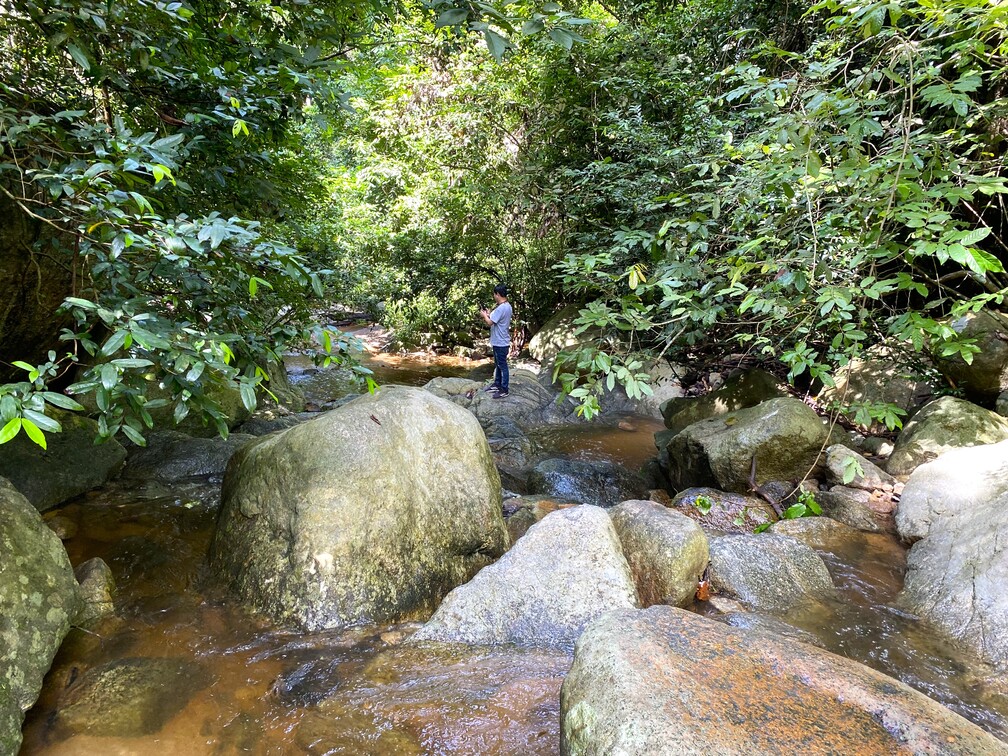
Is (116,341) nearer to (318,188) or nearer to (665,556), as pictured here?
(665,556)

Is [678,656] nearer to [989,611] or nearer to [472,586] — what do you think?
[472,586]

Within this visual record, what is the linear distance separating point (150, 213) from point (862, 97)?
11.2 ft

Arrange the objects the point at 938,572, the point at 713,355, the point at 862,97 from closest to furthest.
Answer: the point at 862,97 → the point at 938,572 → the point at 713,355

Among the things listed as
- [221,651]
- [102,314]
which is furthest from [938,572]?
[102,314]

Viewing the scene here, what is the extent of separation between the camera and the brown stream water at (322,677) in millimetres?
2406

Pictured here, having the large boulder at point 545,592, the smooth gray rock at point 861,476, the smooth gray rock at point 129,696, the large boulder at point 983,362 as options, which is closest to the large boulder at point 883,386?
the large boulder at point 983,362

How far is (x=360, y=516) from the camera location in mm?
3361

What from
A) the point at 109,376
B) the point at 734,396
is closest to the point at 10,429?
the point at 109,376

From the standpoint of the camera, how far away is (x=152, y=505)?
450 cm

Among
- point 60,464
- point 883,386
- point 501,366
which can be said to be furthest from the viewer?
point 501,366

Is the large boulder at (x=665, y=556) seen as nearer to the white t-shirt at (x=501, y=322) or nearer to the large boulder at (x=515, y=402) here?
the large boulder at (x=515, y=402)

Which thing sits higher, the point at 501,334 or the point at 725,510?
the point at 501,334

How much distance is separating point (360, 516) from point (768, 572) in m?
2.77

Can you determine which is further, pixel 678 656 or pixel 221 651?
pixel 221 651
